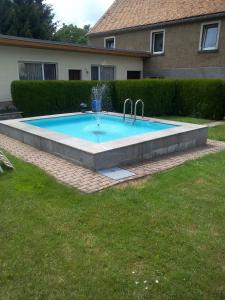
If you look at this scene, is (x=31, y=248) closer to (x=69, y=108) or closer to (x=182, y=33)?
(x=69, y=108)

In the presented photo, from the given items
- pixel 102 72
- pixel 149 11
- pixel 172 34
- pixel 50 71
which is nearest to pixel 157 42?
pixel 172 34

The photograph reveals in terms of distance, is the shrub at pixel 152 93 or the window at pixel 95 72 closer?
the shrub at pixel 152 93

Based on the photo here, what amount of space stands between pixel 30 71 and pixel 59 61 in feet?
5.58

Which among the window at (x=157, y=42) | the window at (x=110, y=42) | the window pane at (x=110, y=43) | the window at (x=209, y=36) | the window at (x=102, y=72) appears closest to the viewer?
the window at (x=209, y=36)

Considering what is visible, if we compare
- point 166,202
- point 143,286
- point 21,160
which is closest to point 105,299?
point 143,286

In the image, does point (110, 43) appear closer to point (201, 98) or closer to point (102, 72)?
point (102, 72)

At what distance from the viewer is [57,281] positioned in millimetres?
2688

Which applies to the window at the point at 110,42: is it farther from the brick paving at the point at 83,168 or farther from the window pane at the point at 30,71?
the brick paving at the point at 83,168

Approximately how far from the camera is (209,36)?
56.3 feet

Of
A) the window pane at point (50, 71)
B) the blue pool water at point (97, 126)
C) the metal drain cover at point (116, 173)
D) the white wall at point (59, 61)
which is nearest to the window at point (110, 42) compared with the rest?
the white wall at point (59, 61)

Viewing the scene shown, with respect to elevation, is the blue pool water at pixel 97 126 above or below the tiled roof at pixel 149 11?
below

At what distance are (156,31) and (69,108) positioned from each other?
1064cm

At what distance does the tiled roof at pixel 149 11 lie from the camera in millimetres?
17234

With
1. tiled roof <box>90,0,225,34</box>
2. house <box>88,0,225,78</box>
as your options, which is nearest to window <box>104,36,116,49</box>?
house <box>88,0,225,78</box>
